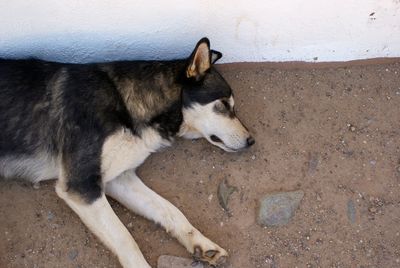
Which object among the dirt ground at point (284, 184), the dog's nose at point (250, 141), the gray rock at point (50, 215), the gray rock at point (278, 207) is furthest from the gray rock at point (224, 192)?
the gray rock at point (50, 215)

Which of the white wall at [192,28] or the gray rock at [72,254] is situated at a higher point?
the white wall at [192,28]

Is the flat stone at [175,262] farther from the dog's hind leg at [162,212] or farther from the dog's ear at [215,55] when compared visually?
the dog's ear at [215,55]

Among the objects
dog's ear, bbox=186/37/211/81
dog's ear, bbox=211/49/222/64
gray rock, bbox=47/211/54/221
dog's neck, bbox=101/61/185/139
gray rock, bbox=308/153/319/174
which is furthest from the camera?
gray rock, bbox=308/153/319/174

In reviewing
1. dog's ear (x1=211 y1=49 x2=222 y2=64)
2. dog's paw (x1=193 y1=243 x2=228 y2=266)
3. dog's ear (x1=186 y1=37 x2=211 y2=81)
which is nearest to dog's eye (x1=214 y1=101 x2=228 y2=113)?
dog's ear (x1=186 y1=37 x2=211 y2=81)

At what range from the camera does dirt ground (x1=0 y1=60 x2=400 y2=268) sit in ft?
13.6

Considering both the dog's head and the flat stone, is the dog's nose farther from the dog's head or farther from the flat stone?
the flat stone

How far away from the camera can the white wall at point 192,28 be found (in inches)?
166

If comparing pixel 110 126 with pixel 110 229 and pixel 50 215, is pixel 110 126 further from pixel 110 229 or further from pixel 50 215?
pixel 50 215

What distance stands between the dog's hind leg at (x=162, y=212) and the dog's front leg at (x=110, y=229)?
319 millimetres

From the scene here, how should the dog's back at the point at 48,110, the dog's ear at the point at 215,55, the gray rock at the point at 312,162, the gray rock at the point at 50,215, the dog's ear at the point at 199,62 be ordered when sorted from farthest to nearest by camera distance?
the gray rock at the point at 312,162, the dog's ear at the point at 215,55, the gray rock at the point at 50,215, the dog's back at the point at 48,110, the dog's ear at the point at 199,62

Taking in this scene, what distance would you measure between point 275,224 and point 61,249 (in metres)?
1.63

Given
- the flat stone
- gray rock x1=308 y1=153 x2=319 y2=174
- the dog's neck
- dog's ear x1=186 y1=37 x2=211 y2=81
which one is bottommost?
the flat stone

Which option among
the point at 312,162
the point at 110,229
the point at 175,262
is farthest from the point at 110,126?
the point at 312,162

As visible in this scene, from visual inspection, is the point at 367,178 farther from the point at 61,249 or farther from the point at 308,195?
the point at 61,249
